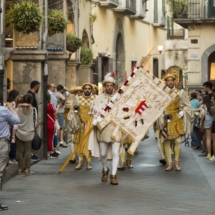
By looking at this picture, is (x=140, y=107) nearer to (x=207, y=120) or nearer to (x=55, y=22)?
(x=207, y=120)

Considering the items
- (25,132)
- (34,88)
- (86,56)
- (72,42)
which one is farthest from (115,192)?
(86,56)

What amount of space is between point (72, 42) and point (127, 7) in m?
11.8

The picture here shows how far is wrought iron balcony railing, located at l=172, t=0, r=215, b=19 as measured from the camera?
110 ft

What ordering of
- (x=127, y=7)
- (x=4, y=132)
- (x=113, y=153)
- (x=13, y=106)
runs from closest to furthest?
(x=4, y=132)
(x=113, y=153)
(x=13, y=106)
(x=127, y=7)

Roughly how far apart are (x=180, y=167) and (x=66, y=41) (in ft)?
30.5

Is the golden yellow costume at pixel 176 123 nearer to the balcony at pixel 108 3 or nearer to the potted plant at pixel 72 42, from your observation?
the potted plant at pixel 72 42

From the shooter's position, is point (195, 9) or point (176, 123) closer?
point (176, 123)

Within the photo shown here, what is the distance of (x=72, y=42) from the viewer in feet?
85.6

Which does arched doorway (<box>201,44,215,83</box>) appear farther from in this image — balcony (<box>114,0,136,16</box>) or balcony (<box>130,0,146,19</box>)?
balcony (<box>130,0,146,19</box>)

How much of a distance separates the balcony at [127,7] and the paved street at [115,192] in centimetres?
1901

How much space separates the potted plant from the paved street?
324 inches

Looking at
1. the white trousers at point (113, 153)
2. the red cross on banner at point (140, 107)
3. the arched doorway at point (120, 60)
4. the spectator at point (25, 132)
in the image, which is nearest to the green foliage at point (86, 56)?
the arched doorway at point (120, 60)

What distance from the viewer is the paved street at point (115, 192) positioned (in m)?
11.8

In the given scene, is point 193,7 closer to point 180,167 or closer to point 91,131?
point 180,167
